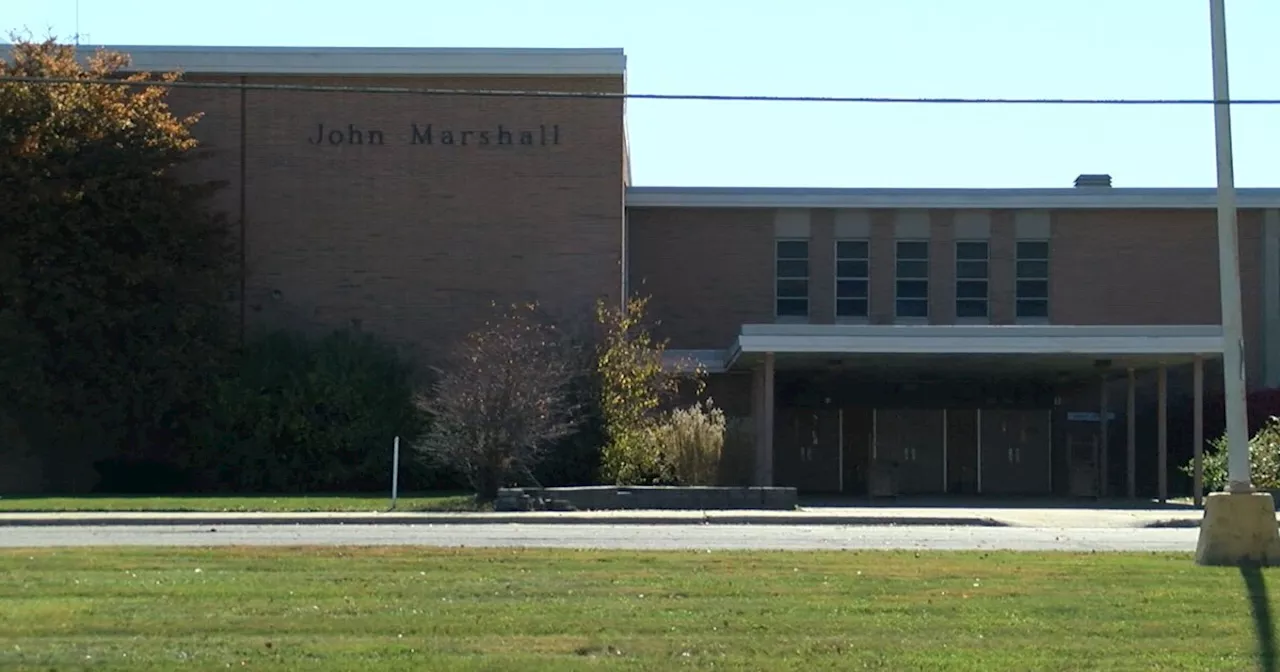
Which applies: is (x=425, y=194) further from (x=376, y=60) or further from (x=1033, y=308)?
(x=1033, y=308)

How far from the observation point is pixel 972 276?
4162cm

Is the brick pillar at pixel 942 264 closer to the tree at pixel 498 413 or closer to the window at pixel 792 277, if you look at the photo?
the window at pixel 792 277

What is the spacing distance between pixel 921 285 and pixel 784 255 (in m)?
3.56

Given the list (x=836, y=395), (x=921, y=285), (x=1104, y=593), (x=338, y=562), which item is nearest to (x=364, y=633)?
(x=338, y=562)

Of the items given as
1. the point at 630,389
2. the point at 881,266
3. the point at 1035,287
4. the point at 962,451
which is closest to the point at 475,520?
the point at 630,389

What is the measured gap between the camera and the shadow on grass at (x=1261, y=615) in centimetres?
998

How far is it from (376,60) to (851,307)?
1332 centimetres

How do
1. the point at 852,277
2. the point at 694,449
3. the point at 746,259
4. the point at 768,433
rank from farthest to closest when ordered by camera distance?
the point at 852,277 → the point at 746,259 → the point at 768,433 → the point at 694,449

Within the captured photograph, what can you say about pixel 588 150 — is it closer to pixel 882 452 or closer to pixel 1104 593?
pixel 882 452

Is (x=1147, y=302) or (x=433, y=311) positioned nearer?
(x=433, y=311)

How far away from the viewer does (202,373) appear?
117 feet

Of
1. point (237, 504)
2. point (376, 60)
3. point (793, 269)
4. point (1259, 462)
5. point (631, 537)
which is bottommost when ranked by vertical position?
point (631, 537)

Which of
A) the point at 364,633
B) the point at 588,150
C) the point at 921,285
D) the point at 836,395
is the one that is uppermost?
the point at 588,150

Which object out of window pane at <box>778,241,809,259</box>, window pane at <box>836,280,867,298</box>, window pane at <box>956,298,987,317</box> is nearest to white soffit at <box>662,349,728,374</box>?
window pane at <box>778,241,809,259</box>
